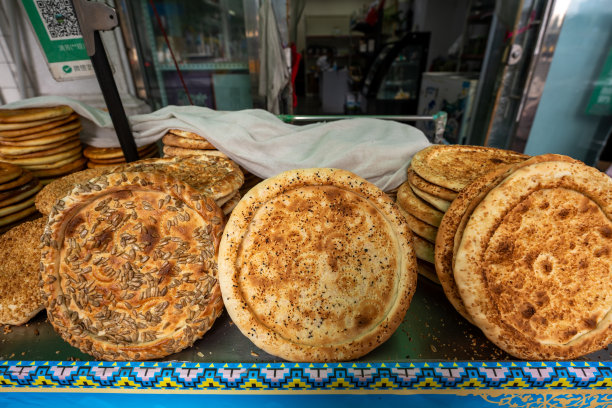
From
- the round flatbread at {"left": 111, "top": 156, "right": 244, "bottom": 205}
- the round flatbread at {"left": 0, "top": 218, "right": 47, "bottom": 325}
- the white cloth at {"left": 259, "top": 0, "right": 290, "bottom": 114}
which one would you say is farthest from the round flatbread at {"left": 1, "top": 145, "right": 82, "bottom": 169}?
the white cloth at {"left": 259, "top": 0, "right": 290, "bottom": 114}

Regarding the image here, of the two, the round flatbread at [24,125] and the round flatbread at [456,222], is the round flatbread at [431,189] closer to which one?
the round flatbread at [456,222]

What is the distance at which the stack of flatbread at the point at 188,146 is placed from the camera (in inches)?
69.8

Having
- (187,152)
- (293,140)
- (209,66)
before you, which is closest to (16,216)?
(187,152)

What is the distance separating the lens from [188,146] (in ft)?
5.87

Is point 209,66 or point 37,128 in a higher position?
point 209,66

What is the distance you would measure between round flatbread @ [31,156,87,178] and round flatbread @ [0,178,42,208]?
192mm

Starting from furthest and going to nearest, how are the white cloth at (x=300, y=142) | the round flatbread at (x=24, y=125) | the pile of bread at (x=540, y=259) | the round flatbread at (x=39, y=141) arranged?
1. the round flatbread at (x=39, y=141)
2. the round flatbread at (x=24, y=125)
3. the white cloth at (x=300, y=142)
4. the pile of bread at (x=540, y=259)

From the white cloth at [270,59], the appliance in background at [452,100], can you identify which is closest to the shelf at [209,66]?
the white cloth at [270,59]

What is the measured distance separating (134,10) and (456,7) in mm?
7799

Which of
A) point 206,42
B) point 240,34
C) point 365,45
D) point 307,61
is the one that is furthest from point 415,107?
point 307,61

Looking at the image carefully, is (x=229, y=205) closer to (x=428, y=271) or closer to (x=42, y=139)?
(x=428, y=271)

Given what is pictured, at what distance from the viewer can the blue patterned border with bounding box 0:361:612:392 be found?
41.6 inches

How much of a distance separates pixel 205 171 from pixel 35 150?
4.72 feet

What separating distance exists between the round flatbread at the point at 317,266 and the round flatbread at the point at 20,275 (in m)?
0.97
